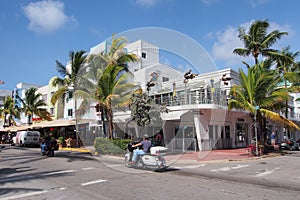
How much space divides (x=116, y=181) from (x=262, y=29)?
18.3 meters

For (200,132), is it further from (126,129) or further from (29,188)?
(29,188)

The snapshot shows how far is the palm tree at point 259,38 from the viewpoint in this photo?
2095 centimetres

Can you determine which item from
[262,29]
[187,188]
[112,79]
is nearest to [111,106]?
[112,79]

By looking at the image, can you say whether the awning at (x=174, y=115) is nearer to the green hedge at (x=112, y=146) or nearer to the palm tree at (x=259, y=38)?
the green hedge at (x=112, y=146)

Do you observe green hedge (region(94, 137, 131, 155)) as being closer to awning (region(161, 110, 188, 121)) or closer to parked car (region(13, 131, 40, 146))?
awning (region(161, 110, 188, 121))

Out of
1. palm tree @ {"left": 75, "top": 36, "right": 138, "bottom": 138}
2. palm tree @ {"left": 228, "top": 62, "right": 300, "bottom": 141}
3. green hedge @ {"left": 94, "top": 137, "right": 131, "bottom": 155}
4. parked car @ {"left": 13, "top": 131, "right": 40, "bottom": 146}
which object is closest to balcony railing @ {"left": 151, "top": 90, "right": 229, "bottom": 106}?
palm tree @ {"left": 228, "top": 62, "right": 300, "bottom": 141}

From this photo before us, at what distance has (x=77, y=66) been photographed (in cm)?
2464

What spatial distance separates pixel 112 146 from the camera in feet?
56.9

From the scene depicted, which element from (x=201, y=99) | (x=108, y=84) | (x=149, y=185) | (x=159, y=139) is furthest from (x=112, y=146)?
(x=149, y=185)

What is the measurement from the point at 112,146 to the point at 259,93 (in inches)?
410

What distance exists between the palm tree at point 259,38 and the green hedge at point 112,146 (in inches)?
501

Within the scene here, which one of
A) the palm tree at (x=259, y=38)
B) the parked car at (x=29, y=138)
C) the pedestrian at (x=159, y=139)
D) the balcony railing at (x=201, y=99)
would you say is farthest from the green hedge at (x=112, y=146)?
the parked car at (x=29, y=138)

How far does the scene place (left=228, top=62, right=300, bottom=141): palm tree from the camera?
16.8 m

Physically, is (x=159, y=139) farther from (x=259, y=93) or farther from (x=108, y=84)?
(x=259, y=93)
